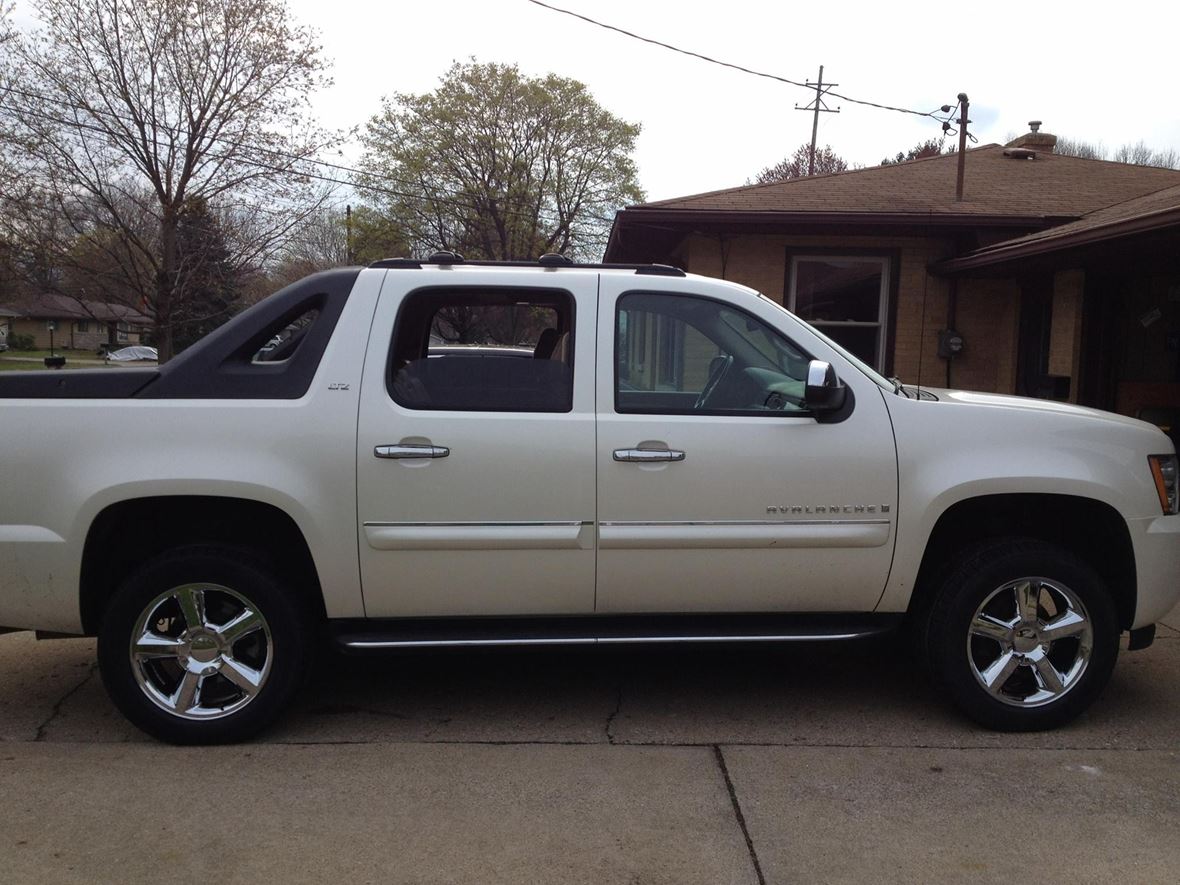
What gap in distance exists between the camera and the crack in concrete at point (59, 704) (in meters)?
4.37

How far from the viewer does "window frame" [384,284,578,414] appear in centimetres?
416

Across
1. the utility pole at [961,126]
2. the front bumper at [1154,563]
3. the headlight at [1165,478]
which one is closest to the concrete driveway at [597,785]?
the front bumper at [1154,563]

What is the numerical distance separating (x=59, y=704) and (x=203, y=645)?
1153mm

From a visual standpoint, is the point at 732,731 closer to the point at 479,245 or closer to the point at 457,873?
the point at 457,873

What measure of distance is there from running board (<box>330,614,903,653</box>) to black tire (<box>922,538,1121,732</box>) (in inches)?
11.4

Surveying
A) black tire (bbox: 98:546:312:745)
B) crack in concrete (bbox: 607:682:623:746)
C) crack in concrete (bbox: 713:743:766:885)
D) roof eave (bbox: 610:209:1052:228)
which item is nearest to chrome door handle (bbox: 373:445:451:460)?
black tire (bbox: 98:546:312:745)

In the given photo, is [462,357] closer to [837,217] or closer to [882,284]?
[837,217]

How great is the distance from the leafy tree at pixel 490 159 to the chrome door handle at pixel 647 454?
123 ft

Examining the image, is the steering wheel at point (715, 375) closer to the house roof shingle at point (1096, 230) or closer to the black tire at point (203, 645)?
the black tire at point (203, 645)

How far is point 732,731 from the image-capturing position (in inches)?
173

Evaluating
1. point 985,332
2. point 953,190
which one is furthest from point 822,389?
point 953,190

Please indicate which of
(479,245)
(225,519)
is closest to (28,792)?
(225,519)

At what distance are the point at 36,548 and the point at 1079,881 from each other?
12.8ft

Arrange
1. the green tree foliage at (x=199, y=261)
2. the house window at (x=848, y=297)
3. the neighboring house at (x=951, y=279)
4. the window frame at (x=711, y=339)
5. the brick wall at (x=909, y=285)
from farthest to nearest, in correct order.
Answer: the green tree foliage at (x=199, y=261)
the house window at (x=848, y=297)
the brick wall at (x=909, y=285)
the neighboring house at (x=951, y=279)
the window frame at (x=711, y=339)
